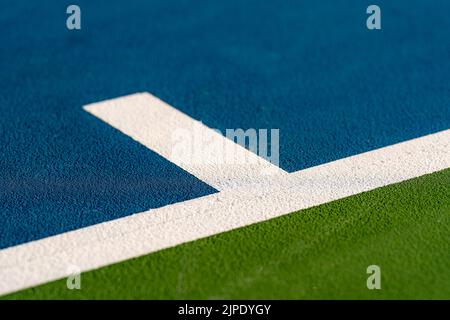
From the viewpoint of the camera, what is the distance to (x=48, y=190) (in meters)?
2.97

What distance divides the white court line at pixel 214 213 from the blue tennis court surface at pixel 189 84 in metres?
0.07

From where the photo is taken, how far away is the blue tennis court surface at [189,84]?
9.84ft

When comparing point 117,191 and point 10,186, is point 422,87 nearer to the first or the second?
point 117,191

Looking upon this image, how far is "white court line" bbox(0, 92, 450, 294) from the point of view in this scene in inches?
99.8

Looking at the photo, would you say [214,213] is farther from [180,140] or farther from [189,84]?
[189,84]

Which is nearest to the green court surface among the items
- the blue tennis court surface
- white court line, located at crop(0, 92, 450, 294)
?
white court line, located at crop(0, 92, 450, 294)

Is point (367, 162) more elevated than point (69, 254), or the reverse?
point (367, 162)

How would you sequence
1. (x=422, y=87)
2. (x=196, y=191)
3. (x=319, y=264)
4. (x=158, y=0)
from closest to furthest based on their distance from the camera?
(x=319, y=264), (x=196, y=191), (x=422, y=87), (x=158, y=0)

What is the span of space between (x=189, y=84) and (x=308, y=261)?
159cm

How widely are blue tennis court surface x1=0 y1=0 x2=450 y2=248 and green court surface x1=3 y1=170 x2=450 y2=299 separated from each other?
1.13 ft
